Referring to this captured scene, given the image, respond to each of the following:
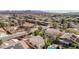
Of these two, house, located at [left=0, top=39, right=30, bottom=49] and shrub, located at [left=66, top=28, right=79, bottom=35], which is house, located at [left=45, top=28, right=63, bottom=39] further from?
house, located at [left=0, top=39, right=30, bottom=49]

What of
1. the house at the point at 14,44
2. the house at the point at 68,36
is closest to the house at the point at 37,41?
the house at the point at 14,44

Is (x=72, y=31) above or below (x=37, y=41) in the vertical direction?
above

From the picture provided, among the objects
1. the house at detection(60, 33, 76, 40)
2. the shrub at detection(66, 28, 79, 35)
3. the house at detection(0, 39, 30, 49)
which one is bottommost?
the house at detection(0, 39, 30, 49)

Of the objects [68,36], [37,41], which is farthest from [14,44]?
[68,36]

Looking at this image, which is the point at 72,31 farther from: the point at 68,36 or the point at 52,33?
the point at 52,33

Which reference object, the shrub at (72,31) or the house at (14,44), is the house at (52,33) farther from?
the house at (14,44)

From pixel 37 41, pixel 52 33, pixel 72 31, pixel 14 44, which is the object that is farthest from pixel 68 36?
pixel 14 44

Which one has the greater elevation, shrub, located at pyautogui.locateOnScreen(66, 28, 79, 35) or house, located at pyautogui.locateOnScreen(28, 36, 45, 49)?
shrub, located at pyautogui.locateOnScreen(66, 28, 79, 35)

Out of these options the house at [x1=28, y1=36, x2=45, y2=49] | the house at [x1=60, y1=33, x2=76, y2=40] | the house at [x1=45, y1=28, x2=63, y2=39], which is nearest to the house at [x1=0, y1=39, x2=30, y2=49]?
the house at [x1=28, y1=36, x2=45, y2=49]
